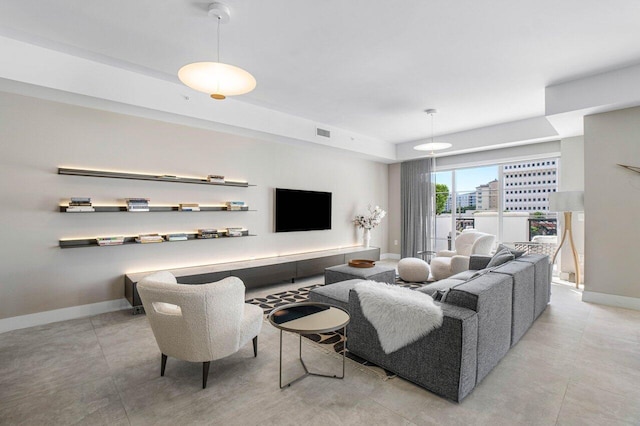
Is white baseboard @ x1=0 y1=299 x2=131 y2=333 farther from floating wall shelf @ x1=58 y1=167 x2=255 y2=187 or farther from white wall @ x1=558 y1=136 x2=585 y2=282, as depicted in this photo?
white wall @ x1=558 y1=136 x2=585 y2=282

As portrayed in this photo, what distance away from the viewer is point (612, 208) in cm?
416

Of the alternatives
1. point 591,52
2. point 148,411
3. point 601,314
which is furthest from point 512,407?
point 591,52

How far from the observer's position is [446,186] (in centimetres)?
748

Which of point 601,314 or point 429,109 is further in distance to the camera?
point 429,109

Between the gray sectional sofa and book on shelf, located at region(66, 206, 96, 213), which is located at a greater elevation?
book on shelf, located at region(66, 206, 96, 213)

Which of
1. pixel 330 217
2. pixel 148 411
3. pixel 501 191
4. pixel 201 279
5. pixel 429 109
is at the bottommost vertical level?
pixel 148 411

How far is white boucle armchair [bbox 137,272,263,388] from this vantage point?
2.11m

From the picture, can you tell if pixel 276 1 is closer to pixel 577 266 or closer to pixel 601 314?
pixel 601 314

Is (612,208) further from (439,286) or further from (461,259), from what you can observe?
(439,286)

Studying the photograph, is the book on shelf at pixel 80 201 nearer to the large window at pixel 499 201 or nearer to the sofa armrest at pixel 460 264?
the sofa armrest at pixel 460 264

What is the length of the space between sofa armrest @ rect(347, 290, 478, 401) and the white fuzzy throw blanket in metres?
0.05

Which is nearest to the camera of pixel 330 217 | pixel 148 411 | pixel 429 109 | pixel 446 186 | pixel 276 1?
pixel 148 411

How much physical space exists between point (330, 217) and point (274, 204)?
1.42 m

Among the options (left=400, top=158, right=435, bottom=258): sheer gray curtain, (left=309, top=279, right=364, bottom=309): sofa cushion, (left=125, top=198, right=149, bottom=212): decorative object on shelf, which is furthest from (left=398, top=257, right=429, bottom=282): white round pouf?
(left=125, top=198, right=149, bottom=212): decorative object on shelf
